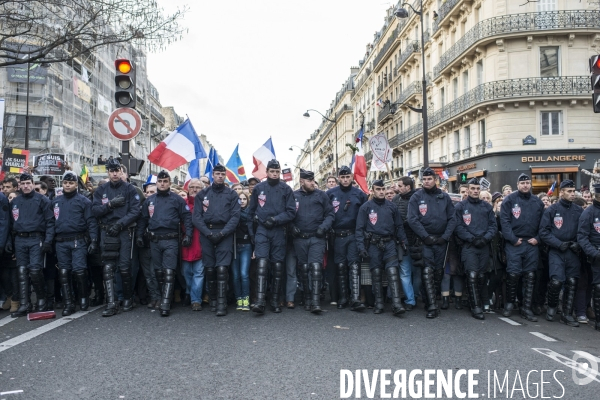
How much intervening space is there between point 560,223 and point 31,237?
7166 mm

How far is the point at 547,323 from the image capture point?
24.2 feet

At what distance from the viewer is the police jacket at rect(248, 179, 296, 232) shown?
805 cm

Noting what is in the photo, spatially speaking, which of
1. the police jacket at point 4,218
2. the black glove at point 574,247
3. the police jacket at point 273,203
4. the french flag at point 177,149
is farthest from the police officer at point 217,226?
the black glove at point 574,247

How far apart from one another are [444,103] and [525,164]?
987cm

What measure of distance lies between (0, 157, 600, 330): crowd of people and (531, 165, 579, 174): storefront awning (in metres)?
20.6

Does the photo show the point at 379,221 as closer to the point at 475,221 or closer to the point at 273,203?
the point at 475,221

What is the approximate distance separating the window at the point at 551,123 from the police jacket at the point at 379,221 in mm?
22980

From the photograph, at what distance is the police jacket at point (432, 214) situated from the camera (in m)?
7.95

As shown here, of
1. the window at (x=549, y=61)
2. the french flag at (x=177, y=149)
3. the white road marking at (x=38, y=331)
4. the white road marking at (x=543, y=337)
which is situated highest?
the window at (x=549, y=61)

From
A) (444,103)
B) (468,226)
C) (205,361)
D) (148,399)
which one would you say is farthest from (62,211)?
(444,103)

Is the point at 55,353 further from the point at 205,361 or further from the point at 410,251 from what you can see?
the point at 410,251

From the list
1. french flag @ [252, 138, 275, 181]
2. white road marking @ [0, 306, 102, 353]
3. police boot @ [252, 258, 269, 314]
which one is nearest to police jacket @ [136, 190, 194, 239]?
police boot @ [252, 258, 269, 314]

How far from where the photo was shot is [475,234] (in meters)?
8.00

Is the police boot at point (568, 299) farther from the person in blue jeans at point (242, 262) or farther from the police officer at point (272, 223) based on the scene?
the person in blue jeans at point (242, 262)
